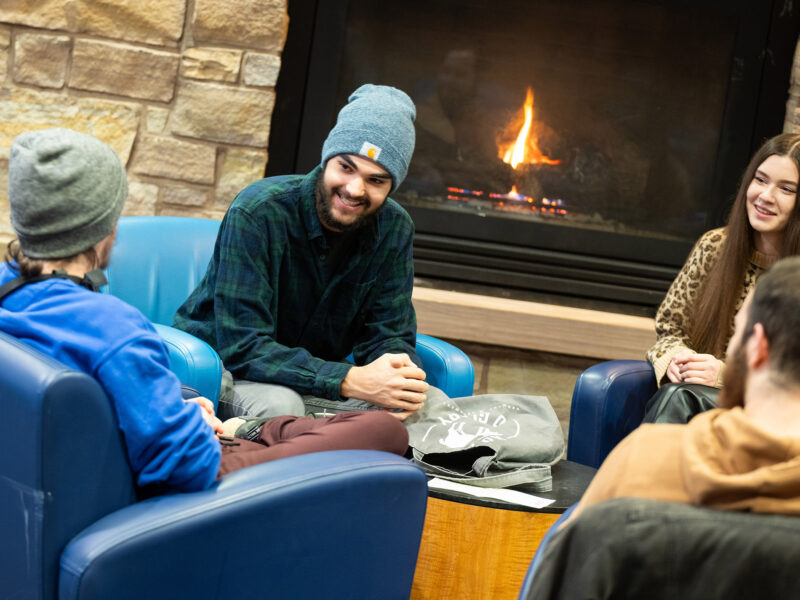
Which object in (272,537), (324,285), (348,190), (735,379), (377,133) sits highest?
(377,133)

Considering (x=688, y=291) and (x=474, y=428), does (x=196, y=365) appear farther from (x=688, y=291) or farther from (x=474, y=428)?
(x=688, y=291)

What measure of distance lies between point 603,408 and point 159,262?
115 cm

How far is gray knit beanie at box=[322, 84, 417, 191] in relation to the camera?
2.19m

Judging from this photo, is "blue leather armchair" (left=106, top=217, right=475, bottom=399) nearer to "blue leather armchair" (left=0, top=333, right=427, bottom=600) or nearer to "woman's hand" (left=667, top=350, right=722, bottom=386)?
"woman's hand" (left=667, top=350, right=722, bottom=386)

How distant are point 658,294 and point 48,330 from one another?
8.44ft

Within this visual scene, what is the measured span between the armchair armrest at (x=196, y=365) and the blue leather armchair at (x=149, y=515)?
547 millimetres

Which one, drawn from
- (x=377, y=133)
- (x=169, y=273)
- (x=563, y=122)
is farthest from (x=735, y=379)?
(x=563, y=122)

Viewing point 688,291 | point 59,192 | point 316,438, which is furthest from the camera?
point 688,291

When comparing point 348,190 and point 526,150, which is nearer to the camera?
point 348,190

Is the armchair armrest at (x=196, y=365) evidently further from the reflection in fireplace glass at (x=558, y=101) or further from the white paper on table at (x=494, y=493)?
the reflection in fireplace glass at (x=558, y=101)

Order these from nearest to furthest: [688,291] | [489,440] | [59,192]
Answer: [59,192] → [489,440] → [688,291]

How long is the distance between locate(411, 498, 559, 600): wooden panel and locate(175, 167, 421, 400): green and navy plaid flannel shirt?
0.49 metres

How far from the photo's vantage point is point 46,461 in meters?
1.20

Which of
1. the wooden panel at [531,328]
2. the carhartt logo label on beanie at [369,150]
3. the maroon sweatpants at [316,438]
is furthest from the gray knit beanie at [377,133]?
the wooden panel at [531,328]
